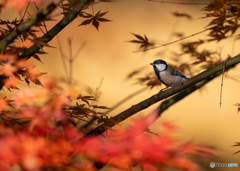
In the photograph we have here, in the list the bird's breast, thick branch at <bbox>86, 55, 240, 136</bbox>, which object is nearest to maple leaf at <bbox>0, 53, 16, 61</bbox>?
thick branch at <bbox>86, 55, 240, 136</bbox>

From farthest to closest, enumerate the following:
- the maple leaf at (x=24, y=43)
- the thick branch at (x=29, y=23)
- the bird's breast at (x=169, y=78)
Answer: the bird's breast at (x=169, y=78)
the maple leaf at (x=24, y=43)
the thick branch at (x=29, y=23)

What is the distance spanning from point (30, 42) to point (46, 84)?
0.21 m

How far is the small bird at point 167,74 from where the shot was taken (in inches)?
69.1

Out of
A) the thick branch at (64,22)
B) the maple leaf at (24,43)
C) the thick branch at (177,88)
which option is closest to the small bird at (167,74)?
the thick branch at (177,88)

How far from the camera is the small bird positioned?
1.75 meters

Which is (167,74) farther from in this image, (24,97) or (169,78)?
(24,97)

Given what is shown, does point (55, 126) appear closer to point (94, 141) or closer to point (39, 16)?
point (94, 141)

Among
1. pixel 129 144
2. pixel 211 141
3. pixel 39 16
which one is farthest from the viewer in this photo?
pixel 211 141

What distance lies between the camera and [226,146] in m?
3.46

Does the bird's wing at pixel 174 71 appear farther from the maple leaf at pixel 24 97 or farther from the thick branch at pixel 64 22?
the maple leaf at pixel 24 97

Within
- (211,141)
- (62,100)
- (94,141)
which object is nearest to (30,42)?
(62,100)

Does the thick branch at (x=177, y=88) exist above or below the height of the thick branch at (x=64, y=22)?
below

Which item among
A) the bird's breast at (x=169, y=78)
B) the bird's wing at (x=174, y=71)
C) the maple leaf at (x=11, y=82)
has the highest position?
the bird's wing at (x=174, y=71)

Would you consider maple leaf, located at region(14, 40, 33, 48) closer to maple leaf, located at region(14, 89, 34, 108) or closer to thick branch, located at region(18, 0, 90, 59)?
thick branch, located at region(18, 0, 90, 59)
